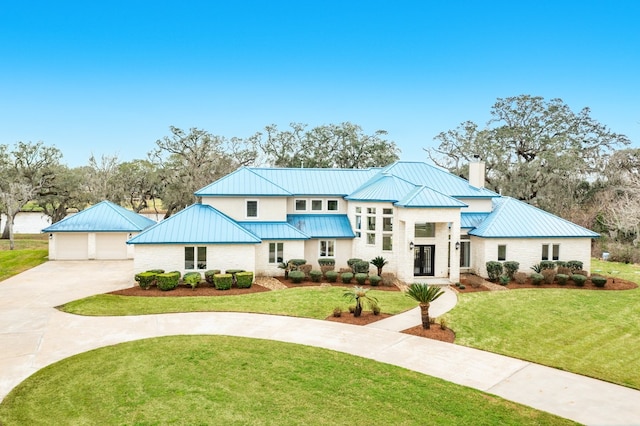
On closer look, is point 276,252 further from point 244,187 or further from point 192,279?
point 192,279

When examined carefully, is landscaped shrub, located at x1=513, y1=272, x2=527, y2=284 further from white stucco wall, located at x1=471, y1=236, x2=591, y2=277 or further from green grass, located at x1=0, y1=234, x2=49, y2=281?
green grass, located at x1=0, y1=234, x2=49, y2=281

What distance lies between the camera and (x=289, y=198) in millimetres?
29219

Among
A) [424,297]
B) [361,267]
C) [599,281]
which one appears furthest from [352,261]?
[599,281]

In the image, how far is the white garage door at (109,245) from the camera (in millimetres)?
32219

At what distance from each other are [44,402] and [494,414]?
10.7 meters

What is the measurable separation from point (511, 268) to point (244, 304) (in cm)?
1596

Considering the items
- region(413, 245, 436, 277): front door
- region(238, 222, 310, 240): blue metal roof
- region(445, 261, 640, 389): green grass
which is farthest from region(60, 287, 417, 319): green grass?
region(238, 222, 310, 240): blue metal roof

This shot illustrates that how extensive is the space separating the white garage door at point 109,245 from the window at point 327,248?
16040 mm

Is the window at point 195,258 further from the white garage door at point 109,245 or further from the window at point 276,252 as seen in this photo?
the white garage door at point 109,245

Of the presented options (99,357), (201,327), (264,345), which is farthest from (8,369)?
(264,345)

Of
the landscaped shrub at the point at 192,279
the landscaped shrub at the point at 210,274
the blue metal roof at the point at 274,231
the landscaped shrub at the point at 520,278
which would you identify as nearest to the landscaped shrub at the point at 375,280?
the blue metal roof at the point at 274,231

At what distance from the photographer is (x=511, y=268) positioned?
24781mm

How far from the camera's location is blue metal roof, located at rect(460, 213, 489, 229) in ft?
90.1

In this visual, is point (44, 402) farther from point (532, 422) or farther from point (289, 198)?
point (289, 198)
